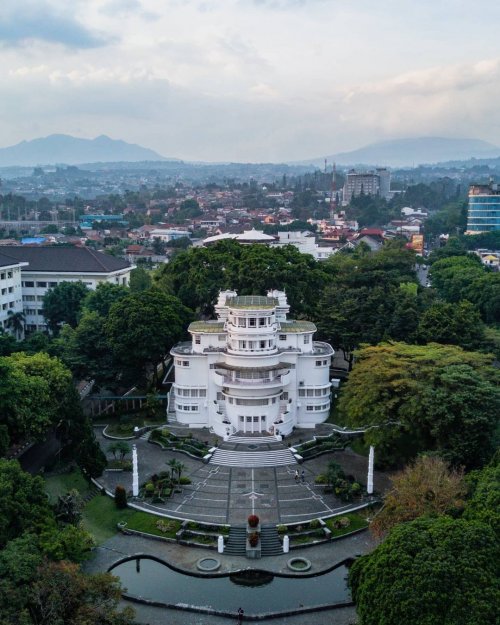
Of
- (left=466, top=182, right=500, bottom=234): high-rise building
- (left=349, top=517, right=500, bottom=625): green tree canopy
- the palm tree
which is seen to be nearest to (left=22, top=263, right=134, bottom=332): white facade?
the palm tree

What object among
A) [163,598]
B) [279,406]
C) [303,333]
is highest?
[303,333]

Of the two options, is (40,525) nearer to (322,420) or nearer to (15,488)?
(15,488)

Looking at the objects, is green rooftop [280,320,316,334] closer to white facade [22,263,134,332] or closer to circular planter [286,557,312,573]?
circular planter [286,557,312,573]

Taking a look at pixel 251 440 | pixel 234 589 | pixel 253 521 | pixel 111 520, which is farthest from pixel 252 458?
pixel 234 589

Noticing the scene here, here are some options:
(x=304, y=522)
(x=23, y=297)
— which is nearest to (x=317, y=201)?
(x=23, y=297)

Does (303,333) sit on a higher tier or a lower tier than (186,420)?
higher

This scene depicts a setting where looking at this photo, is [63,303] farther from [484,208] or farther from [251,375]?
[484,208]

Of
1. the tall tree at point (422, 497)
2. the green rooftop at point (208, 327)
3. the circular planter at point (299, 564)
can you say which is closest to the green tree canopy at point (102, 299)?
the green rooftop at point (208, 327)
